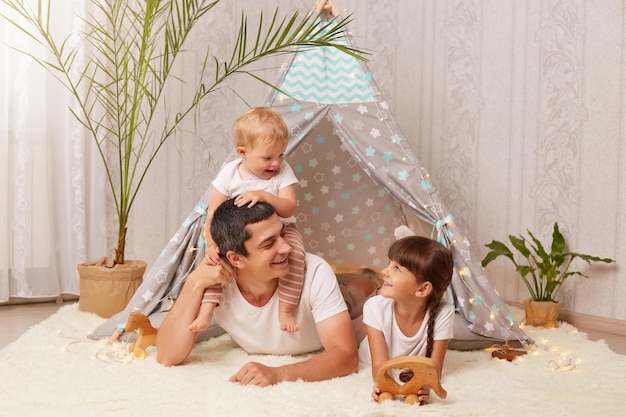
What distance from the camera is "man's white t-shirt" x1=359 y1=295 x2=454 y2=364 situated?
2.57m

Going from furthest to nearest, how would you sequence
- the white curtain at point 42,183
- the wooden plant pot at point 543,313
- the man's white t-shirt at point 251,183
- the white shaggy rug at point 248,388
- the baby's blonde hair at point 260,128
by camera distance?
the white curtain at point 42,183 → the wooden plant pot at point 543,313 → the man's white t-shirt at point 251,183 → the baby's blonde hair at point 260,128 → the white shaggy rug at point 248,388

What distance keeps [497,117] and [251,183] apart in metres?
1.71

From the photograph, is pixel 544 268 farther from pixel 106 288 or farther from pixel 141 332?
pixel 106 288

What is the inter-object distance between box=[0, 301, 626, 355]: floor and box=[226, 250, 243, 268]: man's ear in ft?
3.78

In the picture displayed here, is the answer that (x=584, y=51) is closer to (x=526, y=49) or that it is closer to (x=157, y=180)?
(x=526, y=49)

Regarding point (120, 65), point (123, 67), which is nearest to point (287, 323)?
point (120, 65)

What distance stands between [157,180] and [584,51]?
2311 millimetres

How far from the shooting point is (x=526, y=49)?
3.87m

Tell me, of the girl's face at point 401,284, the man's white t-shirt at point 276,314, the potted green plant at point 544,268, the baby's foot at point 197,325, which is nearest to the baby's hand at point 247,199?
the man's white t-shirt at point 276,314

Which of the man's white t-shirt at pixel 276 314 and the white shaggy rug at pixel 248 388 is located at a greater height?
the man's white t-shirt at pixel 276 314

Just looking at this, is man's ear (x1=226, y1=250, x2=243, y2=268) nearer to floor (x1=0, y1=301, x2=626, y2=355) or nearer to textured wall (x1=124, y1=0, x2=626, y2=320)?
floor (x1=0, y1=301, x2=626, y2=355)

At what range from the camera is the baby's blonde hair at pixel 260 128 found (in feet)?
8.78

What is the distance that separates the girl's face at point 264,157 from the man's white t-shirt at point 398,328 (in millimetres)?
577

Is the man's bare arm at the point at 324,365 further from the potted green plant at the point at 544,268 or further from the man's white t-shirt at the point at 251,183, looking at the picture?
the potted green plant at the point at 544,268
